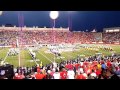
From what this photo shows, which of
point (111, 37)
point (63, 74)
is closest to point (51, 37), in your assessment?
point (63, 74)

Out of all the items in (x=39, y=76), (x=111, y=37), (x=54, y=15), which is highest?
(x=54, y=15)

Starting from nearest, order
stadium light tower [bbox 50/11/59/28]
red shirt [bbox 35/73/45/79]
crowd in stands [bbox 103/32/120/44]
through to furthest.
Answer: red shirt [bbox 35/73/45/79] < stadium light tower [bbox 50/11/59/28] < crowd in stands [bbox 103/32/120/44]

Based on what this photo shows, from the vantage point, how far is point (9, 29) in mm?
4906

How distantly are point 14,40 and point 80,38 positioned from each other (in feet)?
4.62

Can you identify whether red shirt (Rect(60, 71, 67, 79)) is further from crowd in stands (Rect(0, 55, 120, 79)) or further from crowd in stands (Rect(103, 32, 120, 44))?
crowd in stands (Rect(103, 32, 120, 44))

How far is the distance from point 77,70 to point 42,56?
2.56 feet

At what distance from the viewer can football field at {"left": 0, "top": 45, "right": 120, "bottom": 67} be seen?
15.5 feet

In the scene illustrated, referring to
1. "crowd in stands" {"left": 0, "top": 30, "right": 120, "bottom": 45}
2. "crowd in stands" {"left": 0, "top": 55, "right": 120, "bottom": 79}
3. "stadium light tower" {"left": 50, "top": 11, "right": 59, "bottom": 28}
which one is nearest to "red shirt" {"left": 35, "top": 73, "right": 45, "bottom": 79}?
"crowd in stands" {"left": 0, "top": 55, "right": 120, "bottom": 79}

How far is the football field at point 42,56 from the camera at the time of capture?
4727mm

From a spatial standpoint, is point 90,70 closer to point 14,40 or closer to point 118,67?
point 118,67

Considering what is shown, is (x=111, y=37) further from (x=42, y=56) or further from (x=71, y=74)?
(x=42, y=56)

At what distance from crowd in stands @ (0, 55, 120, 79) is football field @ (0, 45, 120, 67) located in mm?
93

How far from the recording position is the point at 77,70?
486cm
